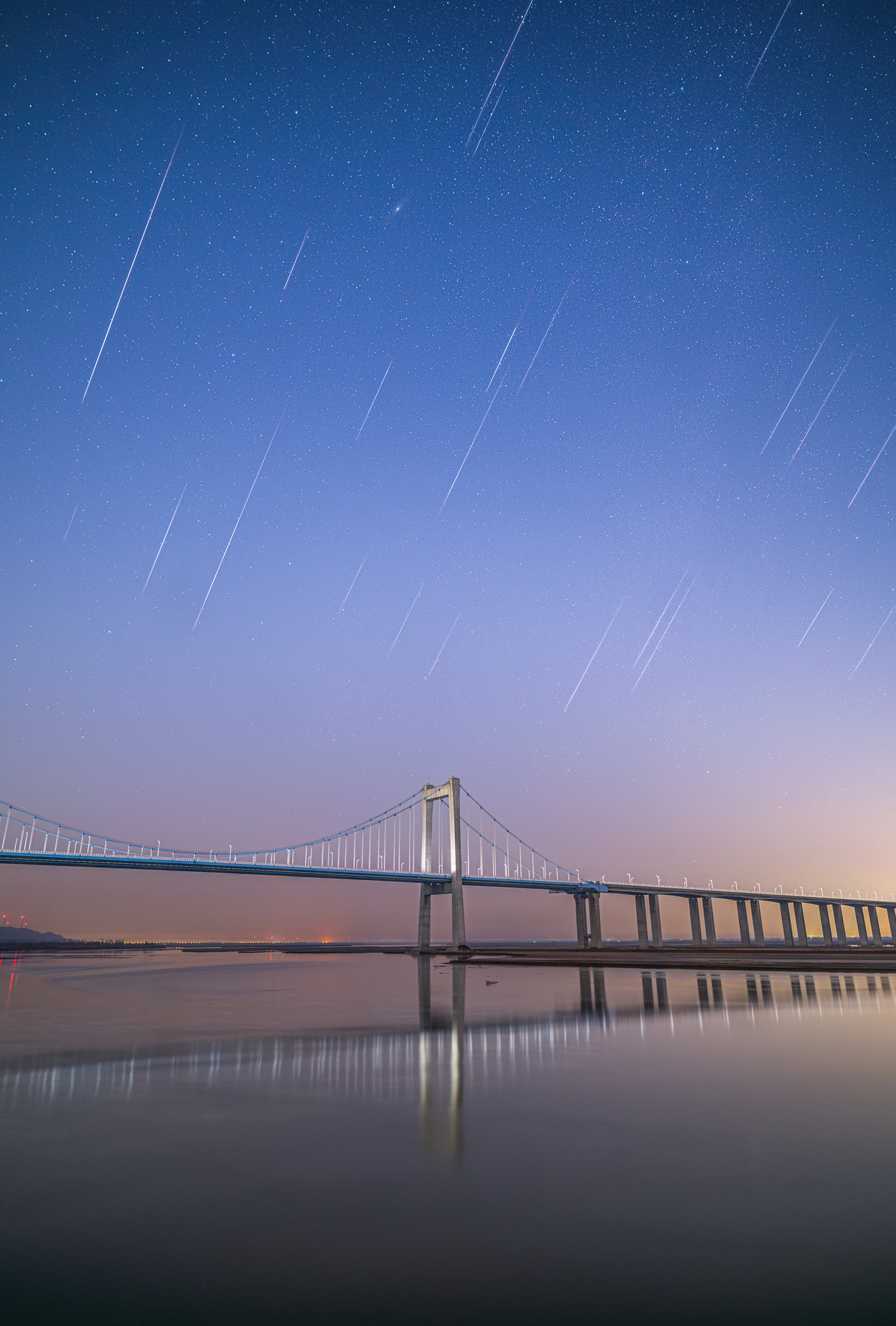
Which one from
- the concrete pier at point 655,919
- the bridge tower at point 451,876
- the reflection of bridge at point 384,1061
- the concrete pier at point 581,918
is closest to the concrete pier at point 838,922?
the concrete pier at point 655,919

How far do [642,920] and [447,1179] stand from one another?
10485cm

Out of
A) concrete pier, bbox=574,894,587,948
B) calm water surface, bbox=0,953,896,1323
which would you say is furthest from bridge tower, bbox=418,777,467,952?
calm water surface, bbox=0,953,896,1323

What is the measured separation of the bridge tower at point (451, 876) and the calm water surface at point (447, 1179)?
60.3m

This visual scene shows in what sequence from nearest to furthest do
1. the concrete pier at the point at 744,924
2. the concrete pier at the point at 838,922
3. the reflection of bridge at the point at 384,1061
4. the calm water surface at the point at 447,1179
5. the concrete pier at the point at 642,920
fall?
the calm water surface at the point at 447,1179, the reflection of bridge at the point at 384,1061, the concrete pier at the point at 642,920, the concrete pier at the point at 744,924, the concrete pier at the point at 838,922

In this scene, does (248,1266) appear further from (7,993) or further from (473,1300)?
(7,993)

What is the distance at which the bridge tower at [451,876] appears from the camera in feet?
229

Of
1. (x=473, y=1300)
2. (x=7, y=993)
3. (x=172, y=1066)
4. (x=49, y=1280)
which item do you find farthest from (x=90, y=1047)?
(x=7, y=993)

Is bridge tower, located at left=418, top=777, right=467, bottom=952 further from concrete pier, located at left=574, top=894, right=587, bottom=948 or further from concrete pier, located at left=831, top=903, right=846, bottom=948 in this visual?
concrete pier, located at left=831, top=903, right=846, bottom=948

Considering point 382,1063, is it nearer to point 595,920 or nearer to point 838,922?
point 595,920

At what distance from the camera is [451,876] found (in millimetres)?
73875

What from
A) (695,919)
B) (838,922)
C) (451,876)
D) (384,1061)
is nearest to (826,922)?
(838,922)

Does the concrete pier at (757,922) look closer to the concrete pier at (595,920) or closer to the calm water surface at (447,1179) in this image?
the concrete pier at (595,920)

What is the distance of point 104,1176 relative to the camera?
476cm

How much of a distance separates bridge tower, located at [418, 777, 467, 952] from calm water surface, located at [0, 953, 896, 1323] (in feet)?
198
